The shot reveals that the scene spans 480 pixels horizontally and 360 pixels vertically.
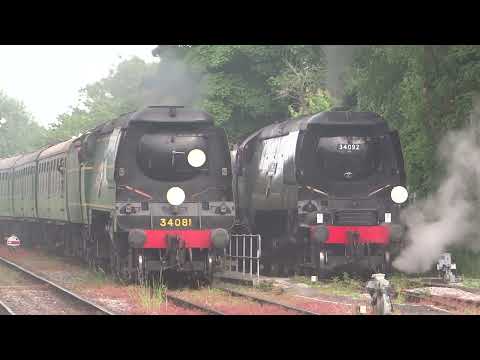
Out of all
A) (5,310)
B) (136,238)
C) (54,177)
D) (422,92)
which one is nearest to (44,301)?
(5,310)

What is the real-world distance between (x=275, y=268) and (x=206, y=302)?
6.21 m

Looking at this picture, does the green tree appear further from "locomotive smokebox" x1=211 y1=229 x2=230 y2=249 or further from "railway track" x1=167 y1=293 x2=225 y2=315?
"railway track" x1=167 y1=293 x2=225 y2=315

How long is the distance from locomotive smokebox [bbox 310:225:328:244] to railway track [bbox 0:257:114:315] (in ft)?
14.7

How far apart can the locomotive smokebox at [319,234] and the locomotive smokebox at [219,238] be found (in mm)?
1888

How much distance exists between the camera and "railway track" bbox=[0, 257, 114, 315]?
1409 cm

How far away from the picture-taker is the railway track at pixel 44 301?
14094 millimetres

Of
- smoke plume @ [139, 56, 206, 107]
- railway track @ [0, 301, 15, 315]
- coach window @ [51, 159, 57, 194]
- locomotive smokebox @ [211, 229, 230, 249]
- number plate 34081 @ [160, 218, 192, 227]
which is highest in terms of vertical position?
smoke plume @ [139, 56, 206, 107]

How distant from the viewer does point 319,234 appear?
17.7 m

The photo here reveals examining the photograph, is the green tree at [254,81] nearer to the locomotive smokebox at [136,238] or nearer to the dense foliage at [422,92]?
the dense foliage at [422,92]

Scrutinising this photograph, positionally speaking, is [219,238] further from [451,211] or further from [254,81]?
[254,81]

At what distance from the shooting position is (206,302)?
14.9 m

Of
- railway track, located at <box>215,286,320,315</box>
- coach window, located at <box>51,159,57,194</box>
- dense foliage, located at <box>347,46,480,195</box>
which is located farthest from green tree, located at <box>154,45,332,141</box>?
railway track, located at <box>215,286,320,315</box>

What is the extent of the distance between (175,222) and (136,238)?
827 millimetres
